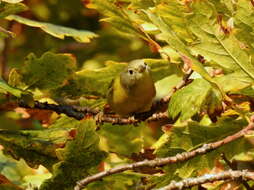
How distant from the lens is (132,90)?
5.49 ft

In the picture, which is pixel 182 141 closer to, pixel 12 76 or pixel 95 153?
pixel 95 153

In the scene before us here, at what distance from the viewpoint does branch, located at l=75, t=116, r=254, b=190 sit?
1.16m

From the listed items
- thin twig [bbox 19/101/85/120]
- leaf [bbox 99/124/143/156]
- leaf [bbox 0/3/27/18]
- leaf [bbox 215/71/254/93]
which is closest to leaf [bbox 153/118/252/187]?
leaf [bbox 215/71/254/93]

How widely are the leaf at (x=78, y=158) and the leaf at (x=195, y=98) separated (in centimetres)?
18

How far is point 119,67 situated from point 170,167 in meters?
0.39

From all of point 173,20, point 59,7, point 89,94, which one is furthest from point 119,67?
point 59,7

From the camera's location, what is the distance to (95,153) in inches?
49.6

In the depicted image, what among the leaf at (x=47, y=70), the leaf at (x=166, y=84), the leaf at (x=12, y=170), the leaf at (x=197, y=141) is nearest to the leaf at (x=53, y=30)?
the leaf at (x=47, y=70)

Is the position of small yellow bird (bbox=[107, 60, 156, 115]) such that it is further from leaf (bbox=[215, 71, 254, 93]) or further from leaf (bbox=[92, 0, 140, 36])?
leaf (bbox=[215, 71, 254, 93])

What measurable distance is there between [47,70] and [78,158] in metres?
0.30

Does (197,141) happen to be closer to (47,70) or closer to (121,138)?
(47,70)

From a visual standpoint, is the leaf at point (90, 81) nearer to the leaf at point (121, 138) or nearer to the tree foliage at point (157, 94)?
the tree foliage at point (157, 94)

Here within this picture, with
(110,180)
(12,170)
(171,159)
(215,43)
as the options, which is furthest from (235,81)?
(12,170)

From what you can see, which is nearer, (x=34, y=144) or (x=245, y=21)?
(x=245, y=21)
